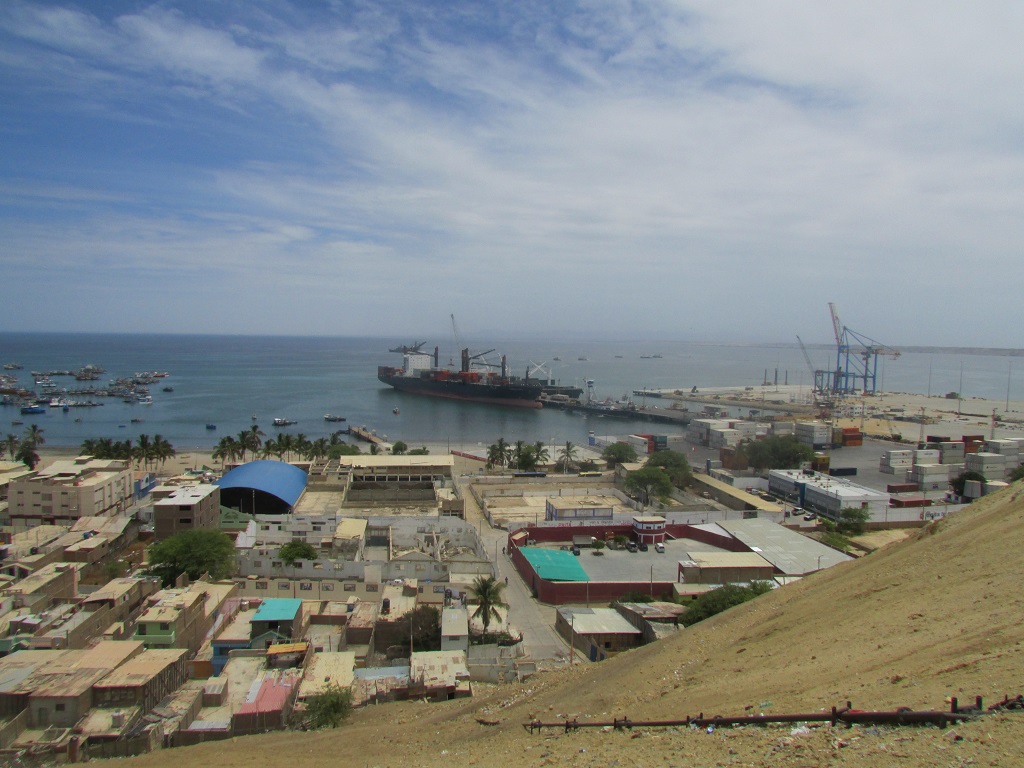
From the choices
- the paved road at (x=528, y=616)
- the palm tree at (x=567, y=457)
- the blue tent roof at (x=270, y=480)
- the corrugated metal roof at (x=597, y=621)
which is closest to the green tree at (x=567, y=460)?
the palm tree at (x=567, y=457)

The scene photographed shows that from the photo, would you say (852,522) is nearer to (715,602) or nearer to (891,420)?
(715,602)

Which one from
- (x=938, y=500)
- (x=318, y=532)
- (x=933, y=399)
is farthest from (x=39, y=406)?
(x=933, y=399)

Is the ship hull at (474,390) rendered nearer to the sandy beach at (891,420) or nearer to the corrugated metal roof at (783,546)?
the sandy beach at (891,420)

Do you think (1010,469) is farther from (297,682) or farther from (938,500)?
(297,682)

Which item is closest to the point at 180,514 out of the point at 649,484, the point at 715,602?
the point at 715,602

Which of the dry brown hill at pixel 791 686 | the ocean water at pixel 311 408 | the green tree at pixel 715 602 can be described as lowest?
the ocean water at pixel 311 408

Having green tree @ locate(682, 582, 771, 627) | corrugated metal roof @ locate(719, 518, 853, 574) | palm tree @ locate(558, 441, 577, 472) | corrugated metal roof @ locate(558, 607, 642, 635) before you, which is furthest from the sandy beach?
green tree @ locate(682, 582, 771, 627)
